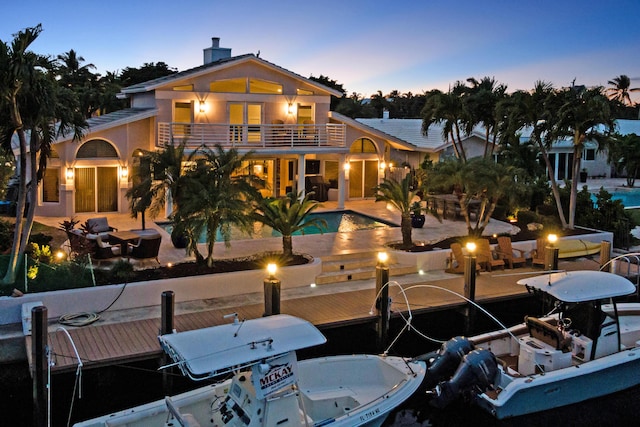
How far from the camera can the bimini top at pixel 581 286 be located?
40.4 feet

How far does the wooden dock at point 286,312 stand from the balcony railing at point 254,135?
10463 millimetres

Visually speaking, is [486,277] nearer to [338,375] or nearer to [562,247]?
[562,247]

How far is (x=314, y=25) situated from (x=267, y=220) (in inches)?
746

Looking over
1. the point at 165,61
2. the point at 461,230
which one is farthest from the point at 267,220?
the point at 165,61

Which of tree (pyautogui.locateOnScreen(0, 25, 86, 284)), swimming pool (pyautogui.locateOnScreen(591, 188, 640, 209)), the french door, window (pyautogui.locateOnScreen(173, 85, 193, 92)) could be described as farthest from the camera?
swimming pool (pyautogui.locateOnScreen(591, 188, 640, 209))

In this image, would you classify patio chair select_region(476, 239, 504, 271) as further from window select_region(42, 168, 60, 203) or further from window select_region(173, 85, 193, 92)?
window select_region(42, 168, 60, 203)

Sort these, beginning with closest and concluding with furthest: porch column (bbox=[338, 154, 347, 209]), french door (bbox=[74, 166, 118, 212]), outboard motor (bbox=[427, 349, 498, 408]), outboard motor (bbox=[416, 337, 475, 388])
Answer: outboard motor (bbox=[427, 349, 498, 408]) < outboard motor (bbox=[416, 337, 475, 388]) < french door (bbox=[74, 166, 118, 212]) < porch column (bbox=[338, 154, 347, 209])

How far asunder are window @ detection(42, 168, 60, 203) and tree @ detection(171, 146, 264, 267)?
982 centimetres

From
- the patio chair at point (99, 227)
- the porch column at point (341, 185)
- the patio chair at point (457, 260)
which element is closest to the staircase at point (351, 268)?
the patio chair at point (457, 260)

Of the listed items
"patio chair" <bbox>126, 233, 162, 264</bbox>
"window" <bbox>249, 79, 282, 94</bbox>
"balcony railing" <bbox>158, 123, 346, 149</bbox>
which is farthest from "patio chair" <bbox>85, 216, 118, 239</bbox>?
"window" <bbox>249, 79, 282, 94</bbox>

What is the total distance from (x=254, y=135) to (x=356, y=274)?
1169 centimetres

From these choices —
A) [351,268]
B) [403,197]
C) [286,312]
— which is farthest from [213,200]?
[403,197]

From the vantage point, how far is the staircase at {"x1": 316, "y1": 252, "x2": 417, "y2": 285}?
1702cm

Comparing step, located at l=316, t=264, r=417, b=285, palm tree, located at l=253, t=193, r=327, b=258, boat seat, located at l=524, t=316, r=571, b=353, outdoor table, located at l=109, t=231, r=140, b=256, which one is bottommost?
boat seat, located at l=524, t=316, r=571, b=353
